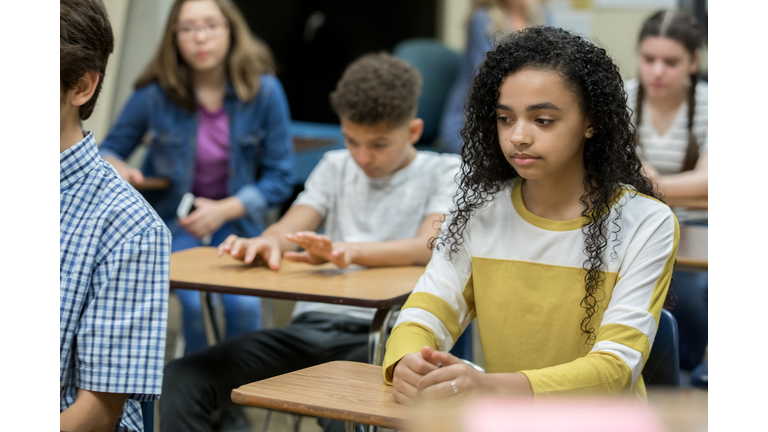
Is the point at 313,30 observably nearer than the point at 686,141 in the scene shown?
No

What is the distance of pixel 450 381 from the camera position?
1002 mm

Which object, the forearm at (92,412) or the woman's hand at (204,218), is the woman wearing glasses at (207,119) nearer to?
the woman's hand at (204,218)

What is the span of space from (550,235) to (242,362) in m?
0.83

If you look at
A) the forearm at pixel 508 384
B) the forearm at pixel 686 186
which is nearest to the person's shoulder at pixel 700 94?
the forearm at pixel 686 186

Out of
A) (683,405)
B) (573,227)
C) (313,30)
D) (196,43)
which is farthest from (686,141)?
(313,30)

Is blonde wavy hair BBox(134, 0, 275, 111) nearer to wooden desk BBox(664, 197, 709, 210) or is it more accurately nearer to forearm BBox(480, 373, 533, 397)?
wooden desk BBox(664, 197, 709, 210)

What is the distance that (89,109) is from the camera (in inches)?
46.8

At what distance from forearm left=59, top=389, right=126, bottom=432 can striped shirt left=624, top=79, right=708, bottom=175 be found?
2002 millimetres

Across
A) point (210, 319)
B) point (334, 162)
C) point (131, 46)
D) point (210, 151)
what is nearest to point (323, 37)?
point (131, 46)

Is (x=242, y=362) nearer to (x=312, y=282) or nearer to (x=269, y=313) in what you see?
(x=312, y=282)

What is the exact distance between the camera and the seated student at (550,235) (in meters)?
1.17

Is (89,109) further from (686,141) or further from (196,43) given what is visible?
(686,141)

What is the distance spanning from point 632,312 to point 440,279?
0.35 meters

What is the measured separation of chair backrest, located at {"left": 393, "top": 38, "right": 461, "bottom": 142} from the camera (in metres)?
4.45
